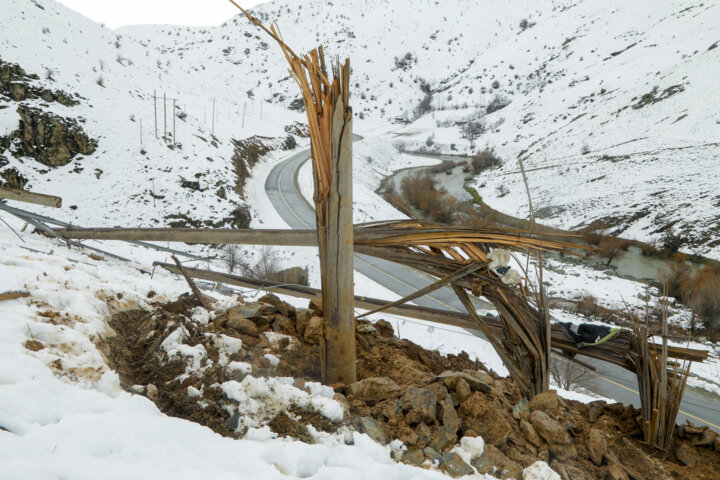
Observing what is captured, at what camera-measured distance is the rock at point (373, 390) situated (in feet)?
5.25

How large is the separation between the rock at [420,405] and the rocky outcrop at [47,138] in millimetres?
23070

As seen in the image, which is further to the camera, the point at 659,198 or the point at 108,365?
the point at 659,198

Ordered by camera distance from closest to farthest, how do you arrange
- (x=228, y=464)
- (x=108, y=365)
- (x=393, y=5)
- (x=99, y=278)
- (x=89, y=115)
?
1. (x=228, y=464)
2. (x=108, y=365)
3. (x=99, y=278)
4. (x=89, y=115)
5. (x=393, y=5)

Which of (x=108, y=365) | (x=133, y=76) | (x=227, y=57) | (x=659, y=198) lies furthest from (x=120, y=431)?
(x=227, y=57)

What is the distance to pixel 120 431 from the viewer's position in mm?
1228

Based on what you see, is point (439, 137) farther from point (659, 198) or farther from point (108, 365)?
point (108, 365)

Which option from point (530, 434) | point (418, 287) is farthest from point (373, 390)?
point (418, 287)

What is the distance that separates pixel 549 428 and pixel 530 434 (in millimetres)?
77

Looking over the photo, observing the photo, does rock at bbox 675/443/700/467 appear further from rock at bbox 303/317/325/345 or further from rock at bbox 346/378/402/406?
rock at bbox 303/317/325/345

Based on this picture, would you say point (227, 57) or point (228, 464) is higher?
point (227, 57)

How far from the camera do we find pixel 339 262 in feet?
5.23

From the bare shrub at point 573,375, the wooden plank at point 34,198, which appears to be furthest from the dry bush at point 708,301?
the wooden plank at point 34,198

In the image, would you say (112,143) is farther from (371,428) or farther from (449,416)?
(449,416)

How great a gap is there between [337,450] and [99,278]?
2.45m
